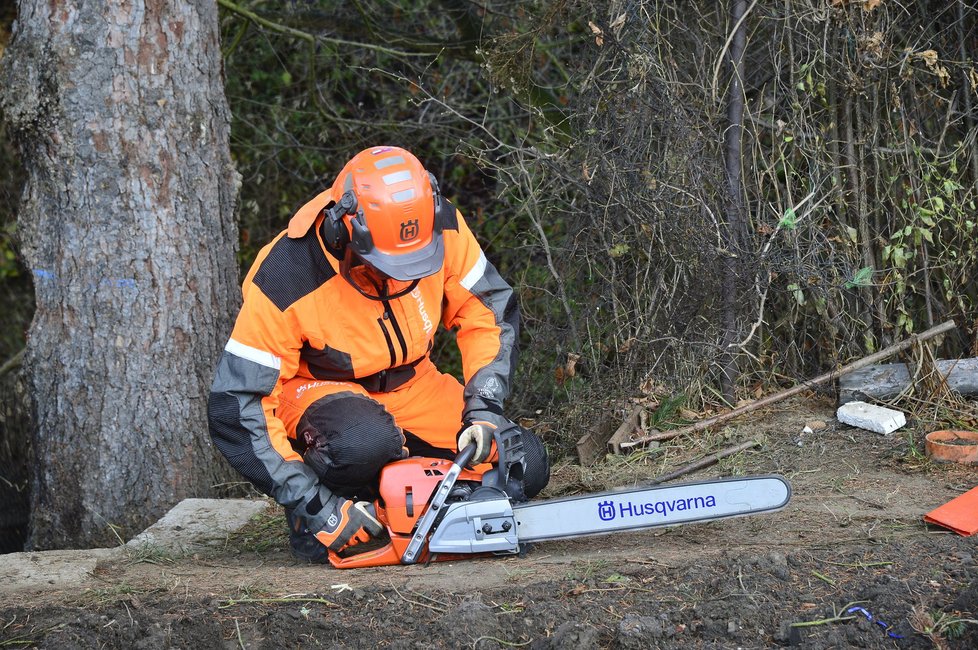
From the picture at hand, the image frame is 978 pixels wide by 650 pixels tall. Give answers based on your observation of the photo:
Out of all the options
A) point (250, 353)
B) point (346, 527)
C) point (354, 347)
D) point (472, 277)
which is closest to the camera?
point (250, 353)

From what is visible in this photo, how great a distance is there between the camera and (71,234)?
13.1 feet

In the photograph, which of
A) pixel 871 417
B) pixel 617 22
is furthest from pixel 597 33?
pixel 871 417

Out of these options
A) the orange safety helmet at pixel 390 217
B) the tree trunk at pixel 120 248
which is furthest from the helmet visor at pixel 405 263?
the tree trunk at pixel 120 248

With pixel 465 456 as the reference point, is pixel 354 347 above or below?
above

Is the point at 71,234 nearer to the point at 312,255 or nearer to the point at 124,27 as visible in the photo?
the point at 124,27

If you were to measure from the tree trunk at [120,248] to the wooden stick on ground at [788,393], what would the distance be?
1929mm

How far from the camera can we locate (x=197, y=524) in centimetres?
385

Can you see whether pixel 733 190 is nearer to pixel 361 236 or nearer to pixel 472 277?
pixel 472 277

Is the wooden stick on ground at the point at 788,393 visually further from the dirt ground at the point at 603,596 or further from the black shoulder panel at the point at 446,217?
the black shoulder panel at the point at 446,217

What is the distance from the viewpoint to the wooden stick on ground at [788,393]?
434 cm

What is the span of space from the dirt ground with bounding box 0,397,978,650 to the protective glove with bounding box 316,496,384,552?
0.12m

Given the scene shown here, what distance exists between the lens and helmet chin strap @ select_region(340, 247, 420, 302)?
10.3 feet

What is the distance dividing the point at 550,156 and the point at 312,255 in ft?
5.21

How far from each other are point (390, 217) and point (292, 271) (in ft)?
1.40
